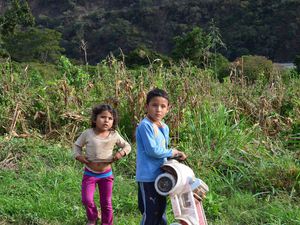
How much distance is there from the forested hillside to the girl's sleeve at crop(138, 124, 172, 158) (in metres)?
39.2

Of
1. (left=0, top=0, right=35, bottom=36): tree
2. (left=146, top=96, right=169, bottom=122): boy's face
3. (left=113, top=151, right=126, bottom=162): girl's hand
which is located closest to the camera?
(left=146, top=96, right=169, bottom=122): boy's face

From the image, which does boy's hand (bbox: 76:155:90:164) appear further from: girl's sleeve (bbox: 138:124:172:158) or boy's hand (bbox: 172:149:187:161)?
boy's hand (bbox: 172:149:187:161)

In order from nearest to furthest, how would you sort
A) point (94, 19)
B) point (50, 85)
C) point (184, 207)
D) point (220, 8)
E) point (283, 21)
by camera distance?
point (184, 207)
point (50, 85)
point (283, 21)
point (220, 8)
point (94, 19)

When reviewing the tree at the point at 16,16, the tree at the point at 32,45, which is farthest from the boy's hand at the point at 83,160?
the tree at the point at 32,45

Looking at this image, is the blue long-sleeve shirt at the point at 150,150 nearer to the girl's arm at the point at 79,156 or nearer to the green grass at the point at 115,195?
the girl's arm at the point at 79,156

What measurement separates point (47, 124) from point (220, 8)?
49221 millimetres

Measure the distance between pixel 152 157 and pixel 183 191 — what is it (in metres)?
0.31

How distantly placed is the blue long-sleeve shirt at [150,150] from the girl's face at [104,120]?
0.53 metres

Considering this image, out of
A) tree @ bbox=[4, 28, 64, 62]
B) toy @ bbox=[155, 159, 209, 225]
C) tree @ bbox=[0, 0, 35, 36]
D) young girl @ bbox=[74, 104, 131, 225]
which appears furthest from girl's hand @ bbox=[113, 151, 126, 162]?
tree @ bbox=[4, 28, 64, 62]

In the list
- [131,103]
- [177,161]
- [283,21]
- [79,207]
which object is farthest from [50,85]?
[283,21]

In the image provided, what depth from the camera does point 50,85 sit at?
6852 millimetres

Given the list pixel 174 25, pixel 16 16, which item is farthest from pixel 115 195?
pixel 174 25

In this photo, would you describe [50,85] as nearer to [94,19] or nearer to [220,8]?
[220,8]

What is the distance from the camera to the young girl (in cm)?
392
